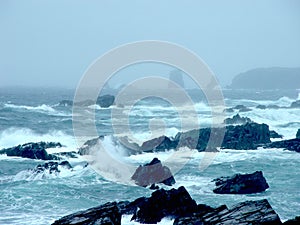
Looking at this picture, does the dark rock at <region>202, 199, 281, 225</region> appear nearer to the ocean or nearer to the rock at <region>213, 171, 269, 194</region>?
the ocean

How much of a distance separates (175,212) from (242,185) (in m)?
6.87

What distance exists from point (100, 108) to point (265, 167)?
5569 centimetres

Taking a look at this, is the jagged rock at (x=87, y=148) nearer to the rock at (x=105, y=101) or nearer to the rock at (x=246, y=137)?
the rock at (x=246, y=137)

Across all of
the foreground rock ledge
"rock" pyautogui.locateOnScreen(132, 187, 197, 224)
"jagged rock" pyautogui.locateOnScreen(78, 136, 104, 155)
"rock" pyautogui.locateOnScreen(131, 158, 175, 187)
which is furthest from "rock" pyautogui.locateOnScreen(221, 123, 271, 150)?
the foreground rock ledge

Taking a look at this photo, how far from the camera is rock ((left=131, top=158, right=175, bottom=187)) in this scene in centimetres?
2617

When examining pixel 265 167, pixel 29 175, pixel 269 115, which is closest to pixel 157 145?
pixel 265 167

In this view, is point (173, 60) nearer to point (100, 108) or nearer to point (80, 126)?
point (80, 126)

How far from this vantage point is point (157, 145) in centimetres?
3866

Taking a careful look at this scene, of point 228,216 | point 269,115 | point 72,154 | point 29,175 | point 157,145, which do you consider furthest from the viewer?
point 269,115

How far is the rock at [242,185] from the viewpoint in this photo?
24.5 m

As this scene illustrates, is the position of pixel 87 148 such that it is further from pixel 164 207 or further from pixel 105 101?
pixel 105 101

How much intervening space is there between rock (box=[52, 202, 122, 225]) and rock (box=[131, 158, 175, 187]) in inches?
370

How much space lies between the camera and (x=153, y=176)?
26734mm

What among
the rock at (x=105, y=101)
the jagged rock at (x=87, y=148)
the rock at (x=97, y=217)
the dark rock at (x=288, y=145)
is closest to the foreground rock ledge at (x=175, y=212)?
the rock at (x=97, y=217)
